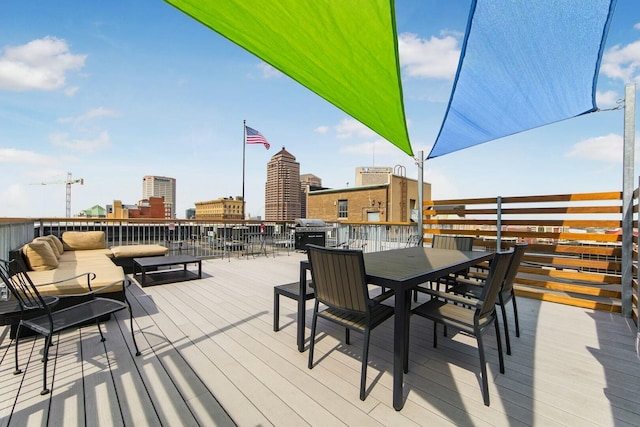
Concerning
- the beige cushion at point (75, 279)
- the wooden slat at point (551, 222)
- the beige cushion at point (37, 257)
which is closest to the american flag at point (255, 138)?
the beige cushion at point (75, 279)

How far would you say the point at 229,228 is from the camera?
7855 mm

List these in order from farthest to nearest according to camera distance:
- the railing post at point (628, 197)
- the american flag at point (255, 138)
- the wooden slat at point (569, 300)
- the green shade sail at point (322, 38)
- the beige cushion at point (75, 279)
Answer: the american flag at point (255, 138) < the wooden slat at point (569, 300) < the railing post at point (628, 197) < the beige cushion at point (75, 279) < the green shade sail at point (322, 38)

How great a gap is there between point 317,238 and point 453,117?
5.51m

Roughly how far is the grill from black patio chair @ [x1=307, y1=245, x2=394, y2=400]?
6093mm

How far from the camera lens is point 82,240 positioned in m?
5.26

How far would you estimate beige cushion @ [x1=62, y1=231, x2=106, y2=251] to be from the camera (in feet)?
16.9

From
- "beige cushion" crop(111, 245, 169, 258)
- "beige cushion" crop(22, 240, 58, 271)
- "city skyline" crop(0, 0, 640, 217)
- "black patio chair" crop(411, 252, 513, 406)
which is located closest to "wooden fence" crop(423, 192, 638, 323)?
"city skyline" crop(0, 0, 640, 217)

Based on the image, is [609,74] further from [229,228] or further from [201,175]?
[201,175]

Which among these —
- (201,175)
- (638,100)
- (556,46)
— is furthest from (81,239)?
(201,175)

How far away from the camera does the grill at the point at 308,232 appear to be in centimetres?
822

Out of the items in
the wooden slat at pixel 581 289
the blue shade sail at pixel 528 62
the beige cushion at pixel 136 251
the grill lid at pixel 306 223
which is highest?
the blue shade sail at pixel 528 62

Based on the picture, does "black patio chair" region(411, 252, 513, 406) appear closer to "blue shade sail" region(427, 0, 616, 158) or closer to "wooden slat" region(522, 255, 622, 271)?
"blue shade sail" region(427, 0, 616, 158)

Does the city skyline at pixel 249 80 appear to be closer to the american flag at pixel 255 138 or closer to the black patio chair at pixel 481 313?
the black patio chair at pixel 481 313

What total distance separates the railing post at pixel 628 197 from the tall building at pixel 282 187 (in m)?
25.3
